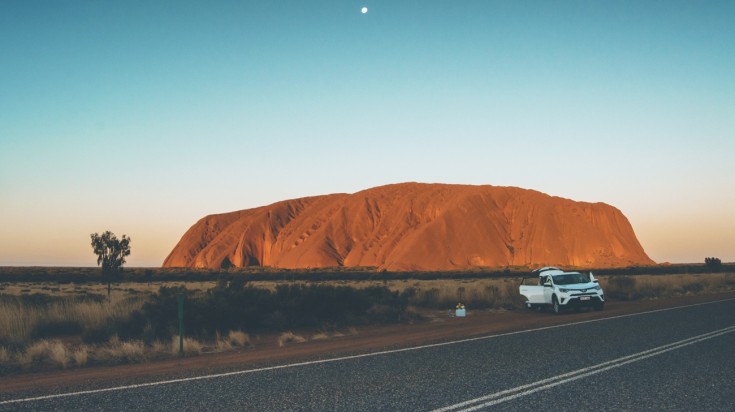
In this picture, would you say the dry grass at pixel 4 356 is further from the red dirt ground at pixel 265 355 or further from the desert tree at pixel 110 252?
the desert tree at pixel 110 252

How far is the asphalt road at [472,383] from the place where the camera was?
7.67m

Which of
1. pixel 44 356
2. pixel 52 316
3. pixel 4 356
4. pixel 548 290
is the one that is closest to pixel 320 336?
pixel 44 356

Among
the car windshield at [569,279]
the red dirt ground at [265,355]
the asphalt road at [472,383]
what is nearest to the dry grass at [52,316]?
the red dirt ground at [265,355]

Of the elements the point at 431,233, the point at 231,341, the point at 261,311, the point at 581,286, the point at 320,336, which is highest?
the point at 431,233

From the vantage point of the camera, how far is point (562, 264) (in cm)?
10225

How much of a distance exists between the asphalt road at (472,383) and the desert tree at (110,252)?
31240mm

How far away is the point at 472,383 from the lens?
8.95 m

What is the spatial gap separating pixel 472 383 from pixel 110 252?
3507cm

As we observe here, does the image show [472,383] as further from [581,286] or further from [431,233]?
[431,233]

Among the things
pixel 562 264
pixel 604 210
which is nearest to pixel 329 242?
Result: pixel 562 264

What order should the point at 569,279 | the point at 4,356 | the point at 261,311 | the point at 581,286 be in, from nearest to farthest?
the point at 4,356
the point at 261,311
the point at 581,286
the point at 569,279

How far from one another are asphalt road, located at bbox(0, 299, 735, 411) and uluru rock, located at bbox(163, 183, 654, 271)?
8606 cm

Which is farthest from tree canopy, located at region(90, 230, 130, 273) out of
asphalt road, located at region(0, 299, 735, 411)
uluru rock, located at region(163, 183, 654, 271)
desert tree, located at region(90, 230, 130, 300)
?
uluru rock, located at region(163, 183, 654, 271)

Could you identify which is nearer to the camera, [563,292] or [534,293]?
[563,292]
